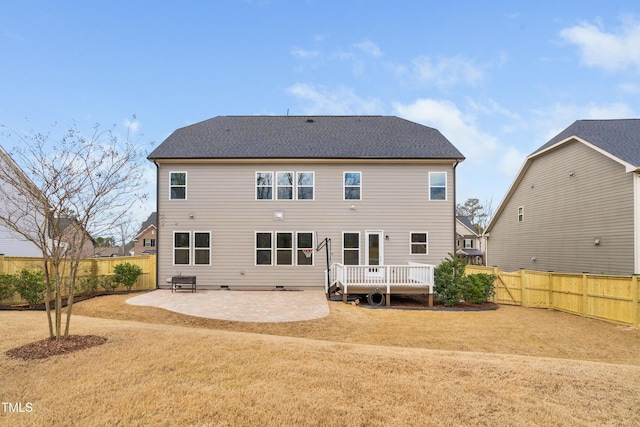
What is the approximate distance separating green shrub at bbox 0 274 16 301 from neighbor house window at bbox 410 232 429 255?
13.2 meters

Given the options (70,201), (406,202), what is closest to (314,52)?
(406,202)

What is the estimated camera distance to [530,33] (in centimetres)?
1571

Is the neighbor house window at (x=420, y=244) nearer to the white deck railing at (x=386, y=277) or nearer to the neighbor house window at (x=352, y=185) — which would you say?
the white deck railing at (x=386, y=277)

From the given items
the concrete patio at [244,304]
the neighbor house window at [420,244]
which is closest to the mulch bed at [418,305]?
the concrete patio at [244,304]

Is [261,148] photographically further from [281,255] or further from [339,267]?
[339,267]

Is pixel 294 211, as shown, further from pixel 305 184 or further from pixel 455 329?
pixel 455 329

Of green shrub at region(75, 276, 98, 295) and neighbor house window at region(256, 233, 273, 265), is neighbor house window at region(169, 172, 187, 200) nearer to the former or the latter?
neighbor house window at region(256, 233, 273, 265)

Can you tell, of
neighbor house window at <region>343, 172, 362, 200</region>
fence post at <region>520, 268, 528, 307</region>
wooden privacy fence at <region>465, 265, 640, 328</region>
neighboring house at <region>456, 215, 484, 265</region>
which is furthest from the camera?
neighboring house at <region>456, 215, 484, 265</region>

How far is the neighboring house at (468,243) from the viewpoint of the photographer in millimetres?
40581

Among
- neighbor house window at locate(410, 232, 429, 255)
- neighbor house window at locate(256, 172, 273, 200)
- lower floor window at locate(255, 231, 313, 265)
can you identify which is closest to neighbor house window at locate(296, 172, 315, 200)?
neighbor house window at locate(256, 172, 273, 200)

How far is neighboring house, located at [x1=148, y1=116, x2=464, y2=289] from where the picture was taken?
14.8 m

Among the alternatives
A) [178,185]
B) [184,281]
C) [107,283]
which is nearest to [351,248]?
[184,281]

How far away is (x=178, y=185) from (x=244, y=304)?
6437mm

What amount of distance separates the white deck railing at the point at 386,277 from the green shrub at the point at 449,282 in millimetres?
322
